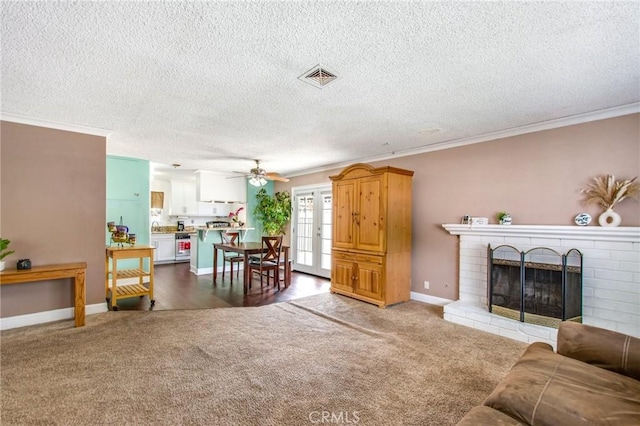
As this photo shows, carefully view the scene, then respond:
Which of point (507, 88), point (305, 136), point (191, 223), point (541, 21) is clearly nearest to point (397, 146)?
point (305, 136)

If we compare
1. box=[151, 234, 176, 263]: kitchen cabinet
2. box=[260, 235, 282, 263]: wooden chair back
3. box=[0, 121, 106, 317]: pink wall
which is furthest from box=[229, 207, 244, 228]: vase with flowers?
box=[0, 121, 106, 317]: pink wall

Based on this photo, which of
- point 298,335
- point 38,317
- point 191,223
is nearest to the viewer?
point 298,335

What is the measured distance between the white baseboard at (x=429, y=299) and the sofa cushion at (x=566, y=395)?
2.76 meters

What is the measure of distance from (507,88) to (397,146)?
2132 millimetres

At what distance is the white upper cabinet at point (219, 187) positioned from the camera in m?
7.09

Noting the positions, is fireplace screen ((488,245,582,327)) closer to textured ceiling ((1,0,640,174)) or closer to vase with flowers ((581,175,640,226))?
vase with flowers ((581,175,640,226))

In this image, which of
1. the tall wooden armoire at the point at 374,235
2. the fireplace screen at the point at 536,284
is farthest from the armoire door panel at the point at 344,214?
the fireplace screen at the point at 536,284

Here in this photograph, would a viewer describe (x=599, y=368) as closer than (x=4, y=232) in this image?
Yes

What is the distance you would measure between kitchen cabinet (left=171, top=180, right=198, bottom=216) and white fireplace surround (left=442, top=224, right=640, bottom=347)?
7.68m

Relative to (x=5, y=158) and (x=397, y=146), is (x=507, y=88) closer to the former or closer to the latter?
(x=397, y=146)

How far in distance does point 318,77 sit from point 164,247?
751 cm

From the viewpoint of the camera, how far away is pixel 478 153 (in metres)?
4.11

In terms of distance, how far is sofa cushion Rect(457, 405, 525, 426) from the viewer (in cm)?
117

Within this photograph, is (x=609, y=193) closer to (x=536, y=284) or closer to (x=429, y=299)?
(x=536, y=284)
